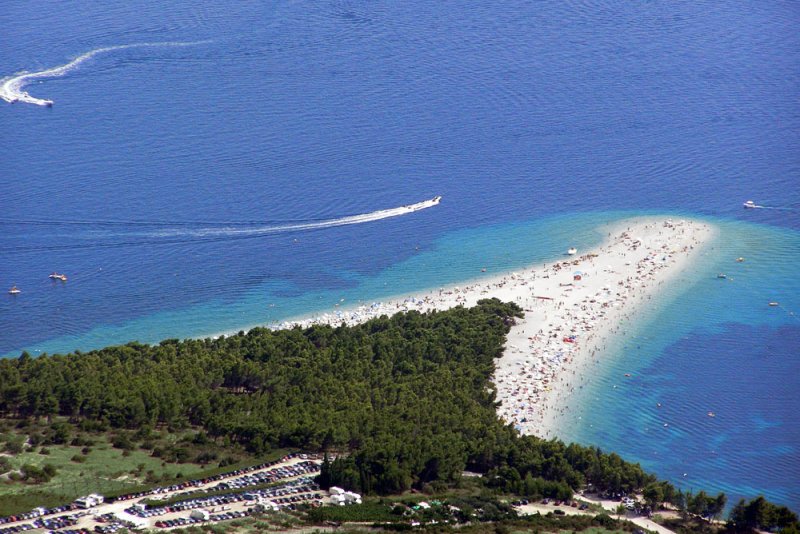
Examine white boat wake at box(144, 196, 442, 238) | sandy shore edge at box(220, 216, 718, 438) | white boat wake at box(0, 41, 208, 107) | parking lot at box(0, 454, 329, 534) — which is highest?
white boat wake at box(0, 41, 208, 107)

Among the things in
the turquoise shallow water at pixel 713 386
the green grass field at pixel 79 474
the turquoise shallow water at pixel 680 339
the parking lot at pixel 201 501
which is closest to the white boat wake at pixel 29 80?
the turquoise shallow water at pixel 680 339

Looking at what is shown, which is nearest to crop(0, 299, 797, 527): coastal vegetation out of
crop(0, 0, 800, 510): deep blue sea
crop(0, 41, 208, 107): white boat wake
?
crop(0, 0, 800, 510): deep blue sea

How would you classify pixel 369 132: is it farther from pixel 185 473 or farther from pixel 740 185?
pixel 185 473

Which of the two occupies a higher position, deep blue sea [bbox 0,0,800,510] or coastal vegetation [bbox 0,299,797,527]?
deep blue sea [bbox 0,0,800,510]

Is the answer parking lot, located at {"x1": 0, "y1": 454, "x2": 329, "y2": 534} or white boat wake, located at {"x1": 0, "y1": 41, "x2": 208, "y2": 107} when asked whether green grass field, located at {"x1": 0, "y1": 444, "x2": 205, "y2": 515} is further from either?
white boat wake, located at {"x1": 0, "y1": 41, "x2": 208, "y2": 107}

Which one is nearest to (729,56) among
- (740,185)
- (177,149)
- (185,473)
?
(740,185)

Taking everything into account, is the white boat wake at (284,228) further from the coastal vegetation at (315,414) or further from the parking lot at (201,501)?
the parking lot at (201,501)
